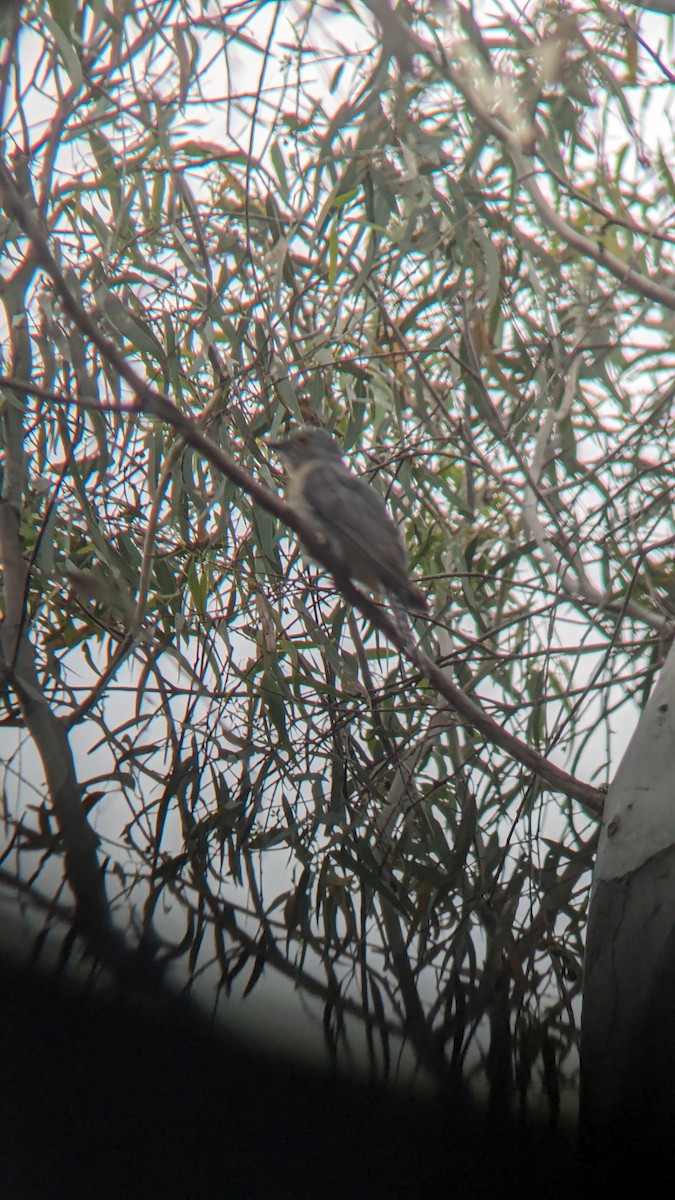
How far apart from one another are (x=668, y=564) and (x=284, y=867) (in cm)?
83

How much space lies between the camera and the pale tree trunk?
3.61 feet

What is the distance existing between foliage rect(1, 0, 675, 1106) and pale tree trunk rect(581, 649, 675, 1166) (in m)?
0.14

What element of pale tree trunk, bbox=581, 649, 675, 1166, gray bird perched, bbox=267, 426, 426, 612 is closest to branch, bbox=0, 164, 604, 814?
gray bird perched, bbox=267, 426, 426, 612

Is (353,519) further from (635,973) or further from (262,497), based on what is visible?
(635,973)

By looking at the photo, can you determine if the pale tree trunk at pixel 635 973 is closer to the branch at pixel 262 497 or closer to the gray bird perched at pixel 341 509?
the branch at pixel 262 497

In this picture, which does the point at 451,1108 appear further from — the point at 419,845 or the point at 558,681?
the point at 558,681

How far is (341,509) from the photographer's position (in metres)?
1.61

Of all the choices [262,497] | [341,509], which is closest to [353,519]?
[341,509]

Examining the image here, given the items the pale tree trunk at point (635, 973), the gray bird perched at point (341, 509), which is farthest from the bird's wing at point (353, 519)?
the pale tree trunk at point (635, 973)

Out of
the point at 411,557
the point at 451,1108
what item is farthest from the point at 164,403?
the point at 411,557

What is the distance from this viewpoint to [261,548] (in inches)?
65.6

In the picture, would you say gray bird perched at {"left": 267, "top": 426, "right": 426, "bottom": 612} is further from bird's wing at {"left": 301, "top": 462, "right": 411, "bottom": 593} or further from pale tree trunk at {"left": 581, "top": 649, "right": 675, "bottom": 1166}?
pale tree trunk at {"left": 581, "top": 649, "right": 675, "bottom": 1166}

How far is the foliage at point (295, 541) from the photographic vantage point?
148 cm

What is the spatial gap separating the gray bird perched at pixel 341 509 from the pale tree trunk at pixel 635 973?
0.49 metres
